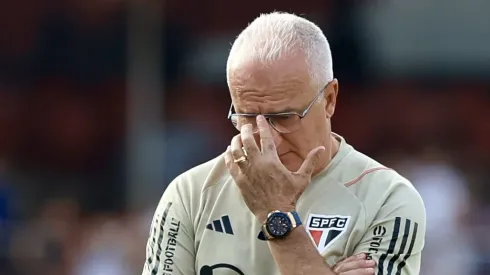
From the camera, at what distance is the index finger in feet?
10.7

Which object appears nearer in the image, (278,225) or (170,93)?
(278,225)

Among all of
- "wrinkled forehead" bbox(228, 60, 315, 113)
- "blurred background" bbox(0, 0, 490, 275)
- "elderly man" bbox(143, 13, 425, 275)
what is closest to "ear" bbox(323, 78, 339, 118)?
"elderly man" bbox(143, 13, 425, 275)

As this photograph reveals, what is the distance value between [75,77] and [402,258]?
29.6ft

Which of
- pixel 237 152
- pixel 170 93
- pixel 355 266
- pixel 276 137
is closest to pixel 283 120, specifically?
pixel 276 137

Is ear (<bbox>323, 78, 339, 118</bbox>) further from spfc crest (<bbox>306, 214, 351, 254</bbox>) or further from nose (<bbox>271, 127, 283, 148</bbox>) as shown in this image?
spfc crest (<bbox>306, 214, 351, 254</bbox>)

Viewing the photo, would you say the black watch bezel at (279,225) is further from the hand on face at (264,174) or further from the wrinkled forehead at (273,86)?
the wrinkled forehead at (273,86)

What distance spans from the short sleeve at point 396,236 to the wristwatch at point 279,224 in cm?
28

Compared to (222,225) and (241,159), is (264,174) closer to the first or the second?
(241,159)

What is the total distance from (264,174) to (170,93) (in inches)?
337

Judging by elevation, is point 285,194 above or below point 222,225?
above

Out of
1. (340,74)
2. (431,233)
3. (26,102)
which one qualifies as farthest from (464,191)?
(26,102)

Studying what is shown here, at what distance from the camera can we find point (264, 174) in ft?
10.8

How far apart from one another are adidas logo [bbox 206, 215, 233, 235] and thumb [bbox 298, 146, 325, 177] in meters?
0.34

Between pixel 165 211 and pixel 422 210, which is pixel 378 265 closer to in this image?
pixel 422 210
